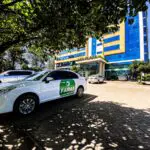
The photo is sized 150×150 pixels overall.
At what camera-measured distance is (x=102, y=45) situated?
49.6 meters

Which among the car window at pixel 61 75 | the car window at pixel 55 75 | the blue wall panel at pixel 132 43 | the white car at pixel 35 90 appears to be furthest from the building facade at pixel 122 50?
the car window at pixel 55 75

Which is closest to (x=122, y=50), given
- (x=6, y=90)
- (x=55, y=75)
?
(x=55, y=75)

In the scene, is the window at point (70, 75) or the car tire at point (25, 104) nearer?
the car tire at point (25, 104)

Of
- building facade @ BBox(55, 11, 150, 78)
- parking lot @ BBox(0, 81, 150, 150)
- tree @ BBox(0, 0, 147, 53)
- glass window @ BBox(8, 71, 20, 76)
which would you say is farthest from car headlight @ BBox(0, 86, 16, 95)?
building facade @ BBox(55, 11, 150, 78)

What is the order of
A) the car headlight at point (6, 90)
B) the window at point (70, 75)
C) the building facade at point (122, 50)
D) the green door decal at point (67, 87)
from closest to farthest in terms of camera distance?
the car headlight at point (6, 90) → the green door decal at point (67, 87) → the window at point (70, 75) → the building facade at point (122, 50)

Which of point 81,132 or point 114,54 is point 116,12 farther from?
point 114,54

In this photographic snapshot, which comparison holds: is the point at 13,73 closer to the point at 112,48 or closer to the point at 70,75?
the point at 70,75

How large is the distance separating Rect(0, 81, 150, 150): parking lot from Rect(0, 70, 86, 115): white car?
442 millimetres

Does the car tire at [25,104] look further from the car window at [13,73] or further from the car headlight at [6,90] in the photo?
the car window at [13,73]

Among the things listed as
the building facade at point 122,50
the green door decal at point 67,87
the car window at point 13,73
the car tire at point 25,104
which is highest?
the building facade at point 122,50

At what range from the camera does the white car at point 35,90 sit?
17.9ft

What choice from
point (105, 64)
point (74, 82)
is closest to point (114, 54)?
point (105, 64)

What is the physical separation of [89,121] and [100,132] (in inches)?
36.0

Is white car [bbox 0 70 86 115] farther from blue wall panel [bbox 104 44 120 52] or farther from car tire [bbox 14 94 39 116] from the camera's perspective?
blue wall panel [bbox 104 44 120 52]
